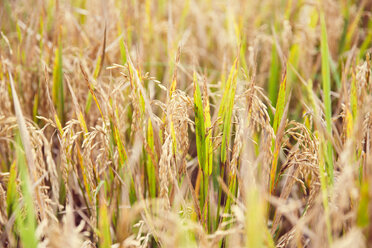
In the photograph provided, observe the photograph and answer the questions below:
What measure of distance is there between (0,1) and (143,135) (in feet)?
2.99

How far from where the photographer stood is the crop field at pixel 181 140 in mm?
687

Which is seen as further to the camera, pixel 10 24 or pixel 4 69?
pixel 10 24

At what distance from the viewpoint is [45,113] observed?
3.98 ft

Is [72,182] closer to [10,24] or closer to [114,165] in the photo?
[114,165]

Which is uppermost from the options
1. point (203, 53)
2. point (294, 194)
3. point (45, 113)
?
point (203, 53)

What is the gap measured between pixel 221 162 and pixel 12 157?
64 centimetres

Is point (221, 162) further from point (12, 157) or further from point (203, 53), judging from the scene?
point (203, 53)

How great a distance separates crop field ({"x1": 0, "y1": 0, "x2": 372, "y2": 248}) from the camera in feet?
2.25

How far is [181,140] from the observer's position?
844 millimetres

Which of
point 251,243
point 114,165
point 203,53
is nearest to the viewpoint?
point 251,243

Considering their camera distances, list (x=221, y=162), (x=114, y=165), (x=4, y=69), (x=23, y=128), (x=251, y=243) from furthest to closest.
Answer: (x=4, y=69)
(x=114, y=165)
(x=221, y=162)
(x=23, y=128)
(x=251, y=243)

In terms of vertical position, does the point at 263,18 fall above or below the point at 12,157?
above

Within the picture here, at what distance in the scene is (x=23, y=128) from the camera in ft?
2.44

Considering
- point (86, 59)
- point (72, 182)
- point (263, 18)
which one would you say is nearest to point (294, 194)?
point (72, 182)
